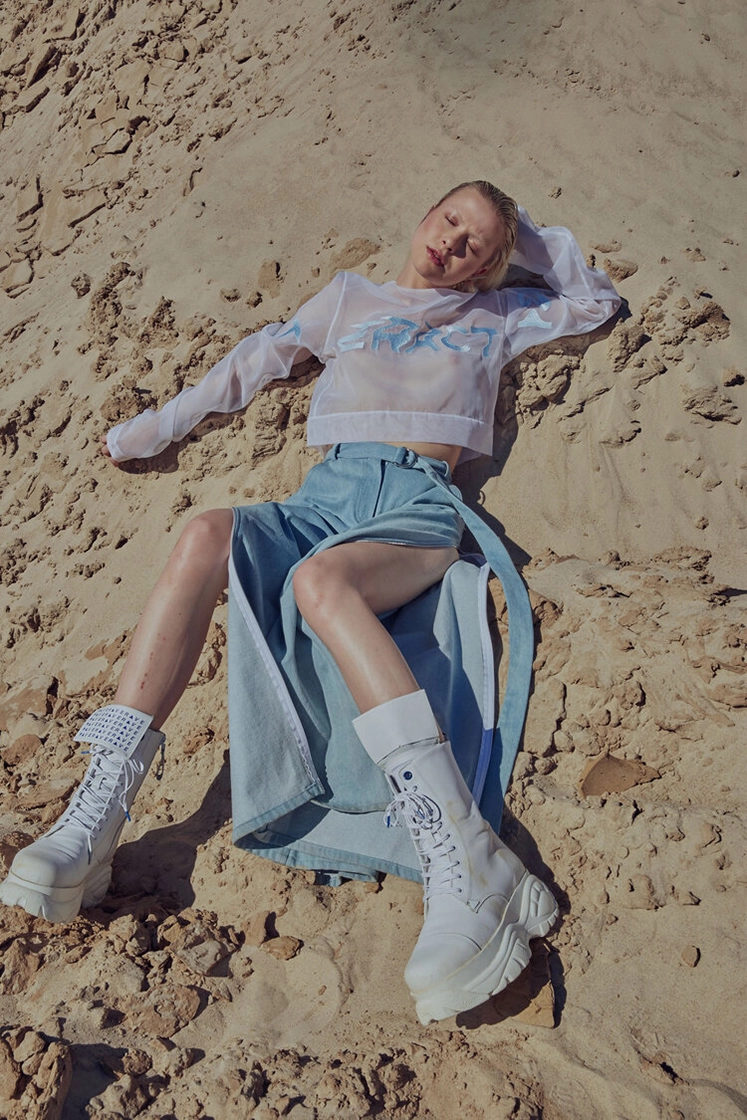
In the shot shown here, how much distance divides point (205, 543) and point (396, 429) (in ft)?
2.67

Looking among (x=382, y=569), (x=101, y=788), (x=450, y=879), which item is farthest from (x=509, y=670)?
(x=101, y=788)

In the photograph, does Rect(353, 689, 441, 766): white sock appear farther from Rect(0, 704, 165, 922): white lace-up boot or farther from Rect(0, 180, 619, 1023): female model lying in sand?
Rect(0, 704, 165, 922): white lace-up boot

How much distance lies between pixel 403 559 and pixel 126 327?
84.7 inches

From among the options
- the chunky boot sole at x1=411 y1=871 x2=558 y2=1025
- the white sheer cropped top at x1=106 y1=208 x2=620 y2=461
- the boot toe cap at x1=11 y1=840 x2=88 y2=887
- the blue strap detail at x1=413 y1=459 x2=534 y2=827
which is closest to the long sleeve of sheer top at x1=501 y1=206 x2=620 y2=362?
the white sheer cropped top at x1=106 y1=208 x2=620 y2=461

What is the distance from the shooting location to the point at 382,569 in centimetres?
234

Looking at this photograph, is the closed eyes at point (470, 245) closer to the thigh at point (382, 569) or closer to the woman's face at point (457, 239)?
the woman's face at point (457, 239)

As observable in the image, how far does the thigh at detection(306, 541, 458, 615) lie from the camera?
2.22 meters

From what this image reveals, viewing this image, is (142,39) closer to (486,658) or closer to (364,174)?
(364,174)

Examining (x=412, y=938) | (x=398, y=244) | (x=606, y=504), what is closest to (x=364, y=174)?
(x=398, y=244)

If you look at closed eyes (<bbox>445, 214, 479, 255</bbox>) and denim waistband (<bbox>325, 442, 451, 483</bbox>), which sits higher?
closed eyes (<bbox>445, 214, 479, 255</bbox>)

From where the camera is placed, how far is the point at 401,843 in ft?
7.06

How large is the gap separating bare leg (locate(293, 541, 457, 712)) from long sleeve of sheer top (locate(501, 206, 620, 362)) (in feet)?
3.92

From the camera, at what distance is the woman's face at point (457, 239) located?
119 inches

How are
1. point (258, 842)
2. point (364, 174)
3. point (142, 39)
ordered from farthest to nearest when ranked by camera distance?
point (142, 39) → point (364, 174) → point (258, 842)
